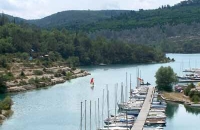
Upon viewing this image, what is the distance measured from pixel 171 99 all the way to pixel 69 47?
57.7 metres

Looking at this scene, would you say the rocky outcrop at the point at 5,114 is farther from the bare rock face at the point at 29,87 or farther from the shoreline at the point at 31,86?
the bare rock face at the point at 29,87

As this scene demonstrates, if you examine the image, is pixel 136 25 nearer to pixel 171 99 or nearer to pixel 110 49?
pixel 110 49

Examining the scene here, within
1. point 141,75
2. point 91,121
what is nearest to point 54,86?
point 141,75

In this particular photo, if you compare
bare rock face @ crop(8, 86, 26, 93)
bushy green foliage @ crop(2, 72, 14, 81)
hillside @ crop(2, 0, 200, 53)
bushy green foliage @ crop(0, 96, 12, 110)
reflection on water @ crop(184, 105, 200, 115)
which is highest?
hillside @ crop(2, 0, 200, 53)

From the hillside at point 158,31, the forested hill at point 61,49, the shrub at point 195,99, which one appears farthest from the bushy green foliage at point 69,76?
the hillside at point 158,31

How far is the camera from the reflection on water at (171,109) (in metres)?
51.0

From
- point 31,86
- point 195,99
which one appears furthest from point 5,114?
point 31,86

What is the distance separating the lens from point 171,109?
2124 inches

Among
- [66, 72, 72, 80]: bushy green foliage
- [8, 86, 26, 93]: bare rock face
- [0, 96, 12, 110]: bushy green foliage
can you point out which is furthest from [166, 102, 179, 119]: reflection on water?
[66, 72, 72, 80]: bushy green foliage

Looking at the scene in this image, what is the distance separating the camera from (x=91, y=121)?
150ft

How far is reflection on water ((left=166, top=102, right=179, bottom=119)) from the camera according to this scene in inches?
2008

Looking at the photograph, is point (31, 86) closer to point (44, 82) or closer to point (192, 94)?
point (44, 82)

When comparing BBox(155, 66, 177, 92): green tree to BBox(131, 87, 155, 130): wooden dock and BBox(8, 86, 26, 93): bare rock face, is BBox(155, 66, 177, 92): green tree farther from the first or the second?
BBox(8, 86, 26, 93): bare rock face

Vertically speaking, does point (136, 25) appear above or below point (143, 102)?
above
